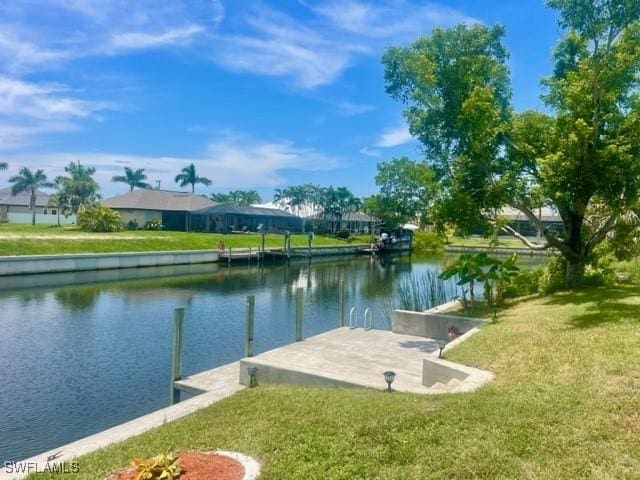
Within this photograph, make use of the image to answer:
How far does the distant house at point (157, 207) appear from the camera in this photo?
4953 cm

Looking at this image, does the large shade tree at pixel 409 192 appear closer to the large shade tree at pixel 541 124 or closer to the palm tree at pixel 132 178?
the large shade tree at pixel 541 124

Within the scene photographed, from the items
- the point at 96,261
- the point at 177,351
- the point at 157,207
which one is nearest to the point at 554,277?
the point at 177,351

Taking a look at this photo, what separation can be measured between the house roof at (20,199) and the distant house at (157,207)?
1819 cm

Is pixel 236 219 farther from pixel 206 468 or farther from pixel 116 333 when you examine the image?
pixel 206 468

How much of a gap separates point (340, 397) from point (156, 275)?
76.6ft

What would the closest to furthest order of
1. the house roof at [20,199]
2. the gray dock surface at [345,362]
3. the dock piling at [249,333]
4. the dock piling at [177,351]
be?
the gray dock surface at [345,362] → the dock piling at [177,351] → the dock piling at [249,333] → the house roof at [20,199]

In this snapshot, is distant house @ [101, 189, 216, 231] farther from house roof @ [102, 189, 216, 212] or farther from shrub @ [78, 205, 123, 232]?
shrub @ [78, 205, 123, 232]

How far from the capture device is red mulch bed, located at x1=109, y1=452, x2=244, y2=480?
13.0 feet

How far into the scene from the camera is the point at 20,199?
207 feet

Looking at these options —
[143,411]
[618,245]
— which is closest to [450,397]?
[143,411]

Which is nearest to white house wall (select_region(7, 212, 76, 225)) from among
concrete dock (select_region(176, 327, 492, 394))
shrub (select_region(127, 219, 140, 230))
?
shrub (select_region(127, 219, 140, 230))

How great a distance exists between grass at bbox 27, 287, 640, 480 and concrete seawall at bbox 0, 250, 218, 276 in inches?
Answer: 895

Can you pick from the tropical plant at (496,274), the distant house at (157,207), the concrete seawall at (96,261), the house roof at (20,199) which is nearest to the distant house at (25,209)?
the house roof at (20,199)

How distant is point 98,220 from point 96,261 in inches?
550
